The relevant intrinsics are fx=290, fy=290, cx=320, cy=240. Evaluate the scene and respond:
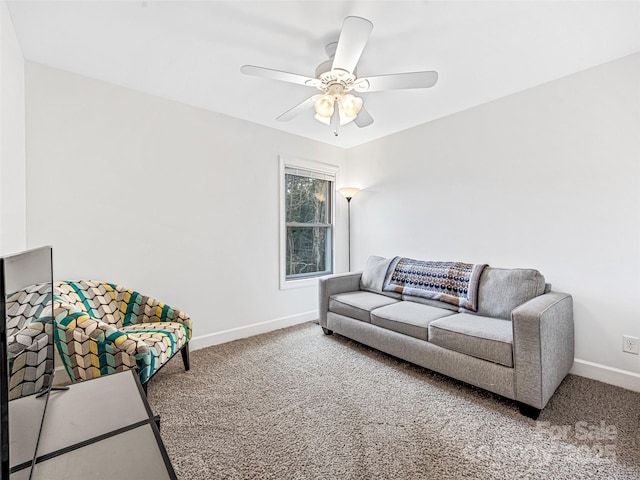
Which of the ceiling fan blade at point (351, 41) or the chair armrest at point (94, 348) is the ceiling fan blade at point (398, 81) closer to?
the ceiling fan blade at point (351, 41)

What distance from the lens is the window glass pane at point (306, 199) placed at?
12.3 feet

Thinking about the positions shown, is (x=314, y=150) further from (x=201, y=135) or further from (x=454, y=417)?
(x=454, y=417)

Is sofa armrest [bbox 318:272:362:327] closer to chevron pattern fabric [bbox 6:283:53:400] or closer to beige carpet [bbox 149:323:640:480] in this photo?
beige carpet [bbox 149:323:640:480]

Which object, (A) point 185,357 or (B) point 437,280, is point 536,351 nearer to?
(B) point 437,280

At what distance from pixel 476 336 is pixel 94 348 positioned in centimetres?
248

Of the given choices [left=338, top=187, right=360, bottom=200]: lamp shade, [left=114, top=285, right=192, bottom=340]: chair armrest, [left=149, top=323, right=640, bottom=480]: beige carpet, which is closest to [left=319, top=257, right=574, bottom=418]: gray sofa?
[left=149, top=323, right=640, bottom=480]: beige carpet

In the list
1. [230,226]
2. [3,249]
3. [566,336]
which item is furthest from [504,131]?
[3,249]

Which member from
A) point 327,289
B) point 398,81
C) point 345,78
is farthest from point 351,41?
point 327,289

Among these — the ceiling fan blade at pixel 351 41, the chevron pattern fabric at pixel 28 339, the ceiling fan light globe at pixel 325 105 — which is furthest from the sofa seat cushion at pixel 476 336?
the chevron pattern fabric at pixel 28 339

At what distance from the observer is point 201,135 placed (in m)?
2.95

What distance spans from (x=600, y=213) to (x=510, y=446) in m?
1.86

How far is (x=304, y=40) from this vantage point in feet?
6.30

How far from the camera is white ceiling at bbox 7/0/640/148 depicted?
168 cm

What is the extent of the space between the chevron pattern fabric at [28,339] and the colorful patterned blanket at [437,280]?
2738 millimetres
